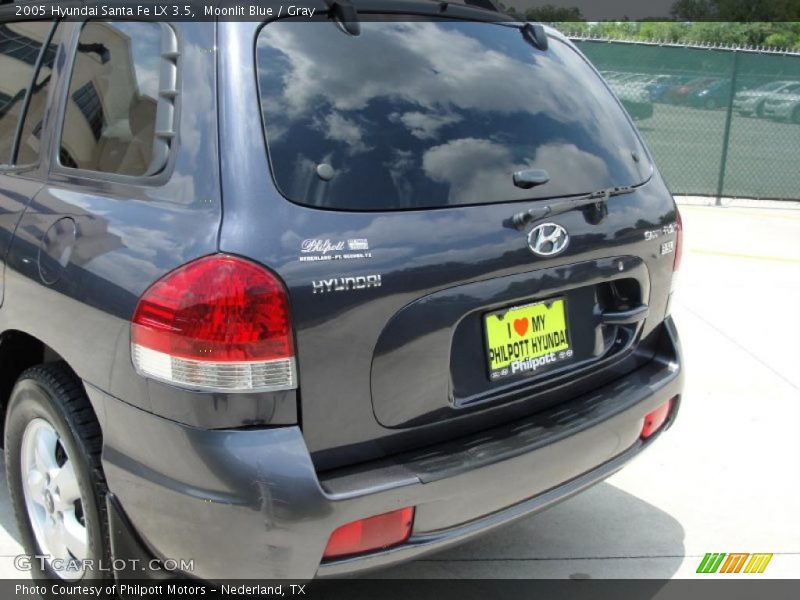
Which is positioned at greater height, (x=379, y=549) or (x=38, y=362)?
(x=38, y=362)

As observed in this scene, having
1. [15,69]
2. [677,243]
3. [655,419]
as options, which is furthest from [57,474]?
[677,243]

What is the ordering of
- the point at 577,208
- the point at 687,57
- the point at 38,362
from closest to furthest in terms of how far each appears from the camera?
the point at 577,208
the point at 38,362
the point at 687,57

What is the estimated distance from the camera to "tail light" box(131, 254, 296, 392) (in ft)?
6.96

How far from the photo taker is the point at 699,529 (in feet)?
11.7

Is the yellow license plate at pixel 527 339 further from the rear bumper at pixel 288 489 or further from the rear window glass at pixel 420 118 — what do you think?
the rear window glass at pixel 420 118

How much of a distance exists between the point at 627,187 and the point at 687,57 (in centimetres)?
924

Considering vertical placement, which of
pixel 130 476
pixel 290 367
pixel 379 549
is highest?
pixel 290 367

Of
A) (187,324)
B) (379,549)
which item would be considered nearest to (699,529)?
(379,549)

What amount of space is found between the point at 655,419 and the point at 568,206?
95 cm

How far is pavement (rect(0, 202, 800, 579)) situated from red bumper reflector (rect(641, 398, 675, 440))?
1.80 ft

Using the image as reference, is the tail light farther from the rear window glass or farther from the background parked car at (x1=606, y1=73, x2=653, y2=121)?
the background parked car at (x1=606, y1=73, x2=653, y2=121)

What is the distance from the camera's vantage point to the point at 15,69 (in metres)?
3.19

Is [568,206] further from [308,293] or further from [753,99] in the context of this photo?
[753,99]

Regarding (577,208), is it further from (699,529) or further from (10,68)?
(10,68)
